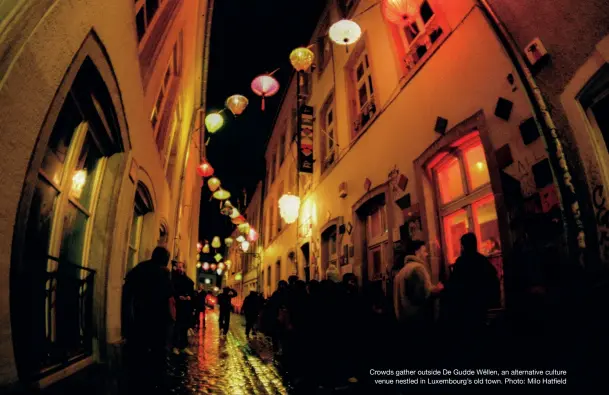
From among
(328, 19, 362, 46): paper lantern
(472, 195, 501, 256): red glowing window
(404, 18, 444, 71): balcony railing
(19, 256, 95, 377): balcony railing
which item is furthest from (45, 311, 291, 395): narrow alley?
(328, 19, 362, 46): paper lantern

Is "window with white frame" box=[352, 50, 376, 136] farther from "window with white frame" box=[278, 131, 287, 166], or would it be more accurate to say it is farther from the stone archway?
"window with white frame" box=[278, 131, 287, 166]

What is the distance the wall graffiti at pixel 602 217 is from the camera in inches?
119

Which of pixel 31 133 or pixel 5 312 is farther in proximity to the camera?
pixel 31 133

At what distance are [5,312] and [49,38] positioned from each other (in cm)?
213

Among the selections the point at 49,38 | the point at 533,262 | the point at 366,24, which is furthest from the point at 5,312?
the point at 366,24

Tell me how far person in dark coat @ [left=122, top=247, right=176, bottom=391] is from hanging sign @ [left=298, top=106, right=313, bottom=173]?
305 inches

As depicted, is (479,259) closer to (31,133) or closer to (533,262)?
(533,262)

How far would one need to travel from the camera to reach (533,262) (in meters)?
3.49

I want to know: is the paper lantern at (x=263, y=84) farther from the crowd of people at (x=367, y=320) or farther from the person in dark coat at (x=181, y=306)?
the crowd of people at (x=367, y=320)

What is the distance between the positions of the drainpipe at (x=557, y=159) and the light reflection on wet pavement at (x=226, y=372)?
3.50m

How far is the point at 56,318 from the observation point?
3623mm

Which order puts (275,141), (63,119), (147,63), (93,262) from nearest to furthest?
(63,119)
(93,262)
(147,63)
(275,141)

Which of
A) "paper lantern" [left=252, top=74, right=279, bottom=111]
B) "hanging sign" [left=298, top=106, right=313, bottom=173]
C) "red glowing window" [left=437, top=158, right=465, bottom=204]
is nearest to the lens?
"red glowing window" [left=437, top=158, right=465, bottom=204]

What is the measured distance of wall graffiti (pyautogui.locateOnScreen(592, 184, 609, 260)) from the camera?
3.03 m
